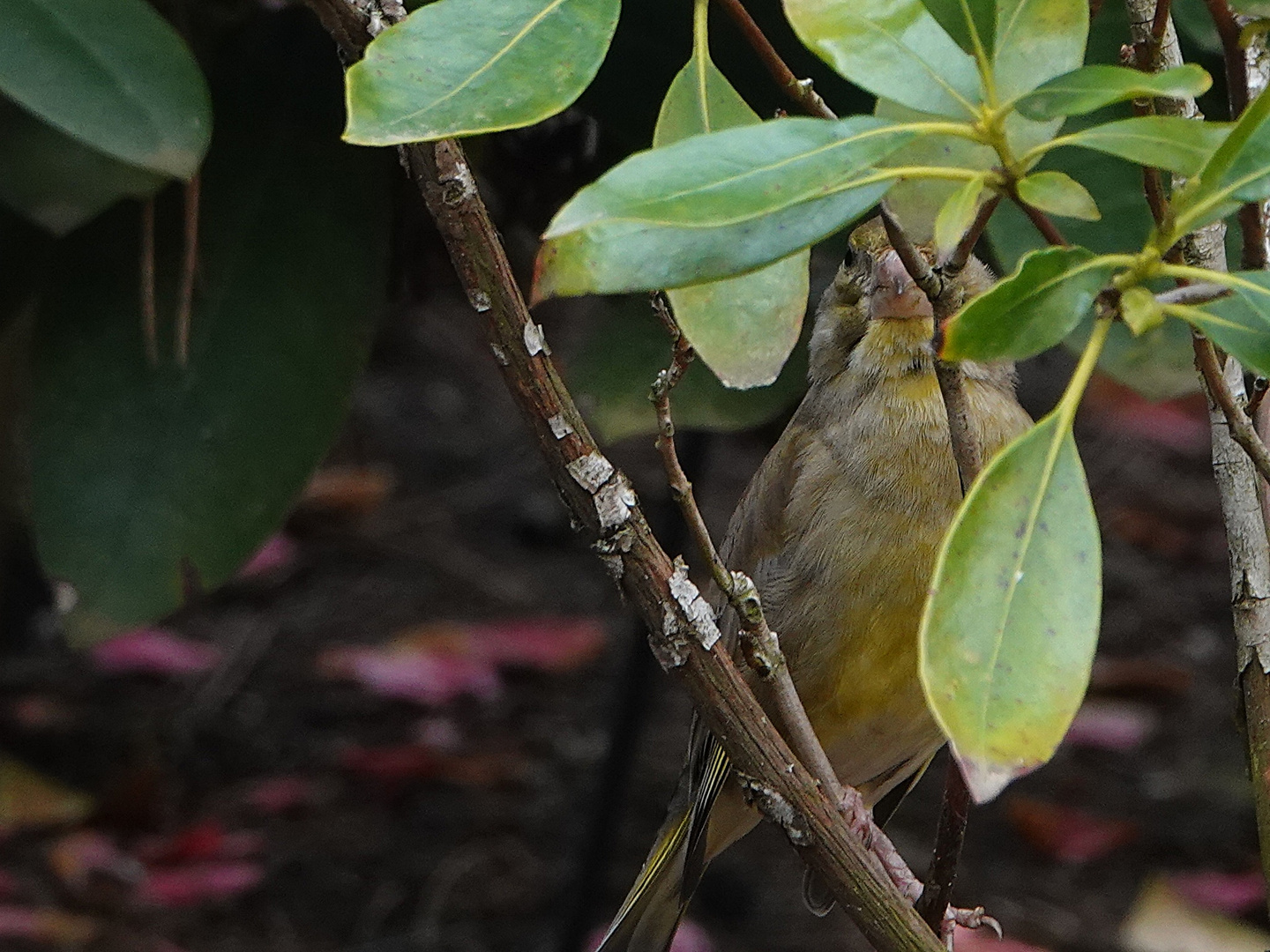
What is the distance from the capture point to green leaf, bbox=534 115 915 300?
98 centimetres

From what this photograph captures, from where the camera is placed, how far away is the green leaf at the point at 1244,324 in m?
1.02

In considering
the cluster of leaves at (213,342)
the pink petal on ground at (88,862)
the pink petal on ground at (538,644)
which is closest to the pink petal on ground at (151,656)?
the pink petal on ground at (88,862)

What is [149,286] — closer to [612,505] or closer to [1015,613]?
[612,505]

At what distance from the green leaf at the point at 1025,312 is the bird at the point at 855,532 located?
3.95ft

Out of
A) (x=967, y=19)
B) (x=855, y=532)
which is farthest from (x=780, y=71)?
(x=855, y=532)

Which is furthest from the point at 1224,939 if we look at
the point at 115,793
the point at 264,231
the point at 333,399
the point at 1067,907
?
the point at 115,793

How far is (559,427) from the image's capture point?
132 centimetres

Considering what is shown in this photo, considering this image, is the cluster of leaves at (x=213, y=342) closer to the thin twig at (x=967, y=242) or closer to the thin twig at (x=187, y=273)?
the thin twig at (x=187, y=273)

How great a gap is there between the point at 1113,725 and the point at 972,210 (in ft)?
11.9

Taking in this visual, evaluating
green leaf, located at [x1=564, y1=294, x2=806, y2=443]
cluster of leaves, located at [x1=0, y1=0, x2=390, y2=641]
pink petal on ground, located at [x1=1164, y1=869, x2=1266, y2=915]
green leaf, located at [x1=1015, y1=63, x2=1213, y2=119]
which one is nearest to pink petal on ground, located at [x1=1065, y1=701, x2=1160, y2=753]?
pink petal on ground, located at [x1=1164, y1=869, x2=1266, y2=915]

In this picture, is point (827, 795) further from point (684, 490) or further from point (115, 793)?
point (115, 793)

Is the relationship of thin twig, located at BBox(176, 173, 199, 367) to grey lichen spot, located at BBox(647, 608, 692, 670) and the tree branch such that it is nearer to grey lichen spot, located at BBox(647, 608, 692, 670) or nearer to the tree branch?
the tree branch

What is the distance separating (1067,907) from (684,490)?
9.59 ft

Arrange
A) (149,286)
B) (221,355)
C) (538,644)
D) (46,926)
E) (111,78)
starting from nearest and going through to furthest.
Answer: (111,78) → (149,286) → (221,355) → (46,926) → (538,644)
